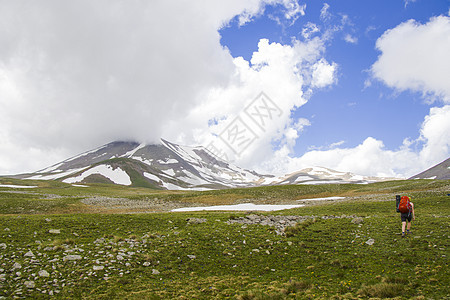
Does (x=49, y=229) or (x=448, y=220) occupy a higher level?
(x=49, y=229)

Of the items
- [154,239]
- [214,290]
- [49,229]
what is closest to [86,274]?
[154,239]

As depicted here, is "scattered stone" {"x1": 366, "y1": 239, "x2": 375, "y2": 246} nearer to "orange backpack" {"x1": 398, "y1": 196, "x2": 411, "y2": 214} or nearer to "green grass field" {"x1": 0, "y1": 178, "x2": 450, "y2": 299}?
"green grass field" {"x1": 0, "y1": 178, "x2": 450, "y2": 299}

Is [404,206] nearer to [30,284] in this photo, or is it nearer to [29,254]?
[30,284]

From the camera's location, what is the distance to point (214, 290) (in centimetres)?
1122

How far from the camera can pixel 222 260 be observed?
14.6 metres

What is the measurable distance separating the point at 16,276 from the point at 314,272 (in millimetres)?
14902

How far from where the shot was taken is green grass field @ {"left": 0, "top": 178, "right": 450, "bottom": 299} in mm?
10734

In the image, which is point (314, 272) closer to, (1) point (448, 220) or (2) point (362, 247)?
(2) point (362, 247)

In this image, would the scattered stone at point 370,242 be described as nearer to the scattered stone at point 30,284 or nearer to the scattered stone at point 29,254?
the scattered stone at point 30,284

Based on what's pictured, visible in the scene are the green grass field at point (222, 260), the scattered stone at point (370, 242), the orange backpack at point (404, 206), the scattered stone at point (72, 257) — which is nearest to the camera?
the green grass field at point (222, 260)

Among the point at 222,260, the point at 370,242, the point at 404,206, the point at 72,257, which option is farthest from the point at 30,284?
the point at 404,206

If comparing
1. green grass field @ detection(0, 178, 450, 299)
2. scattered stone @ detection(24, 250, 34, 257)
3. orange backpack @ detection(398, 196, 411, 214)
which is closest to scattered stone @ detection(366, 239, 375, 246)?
green grass field @ detection(0, 178, 450, 299)

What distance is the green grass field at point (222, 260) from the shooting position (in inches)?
423

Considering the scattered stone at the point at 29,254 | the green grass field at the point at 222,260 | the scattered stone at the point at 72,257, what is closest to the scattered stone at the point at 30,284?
the green grass field at the point at 222,260
